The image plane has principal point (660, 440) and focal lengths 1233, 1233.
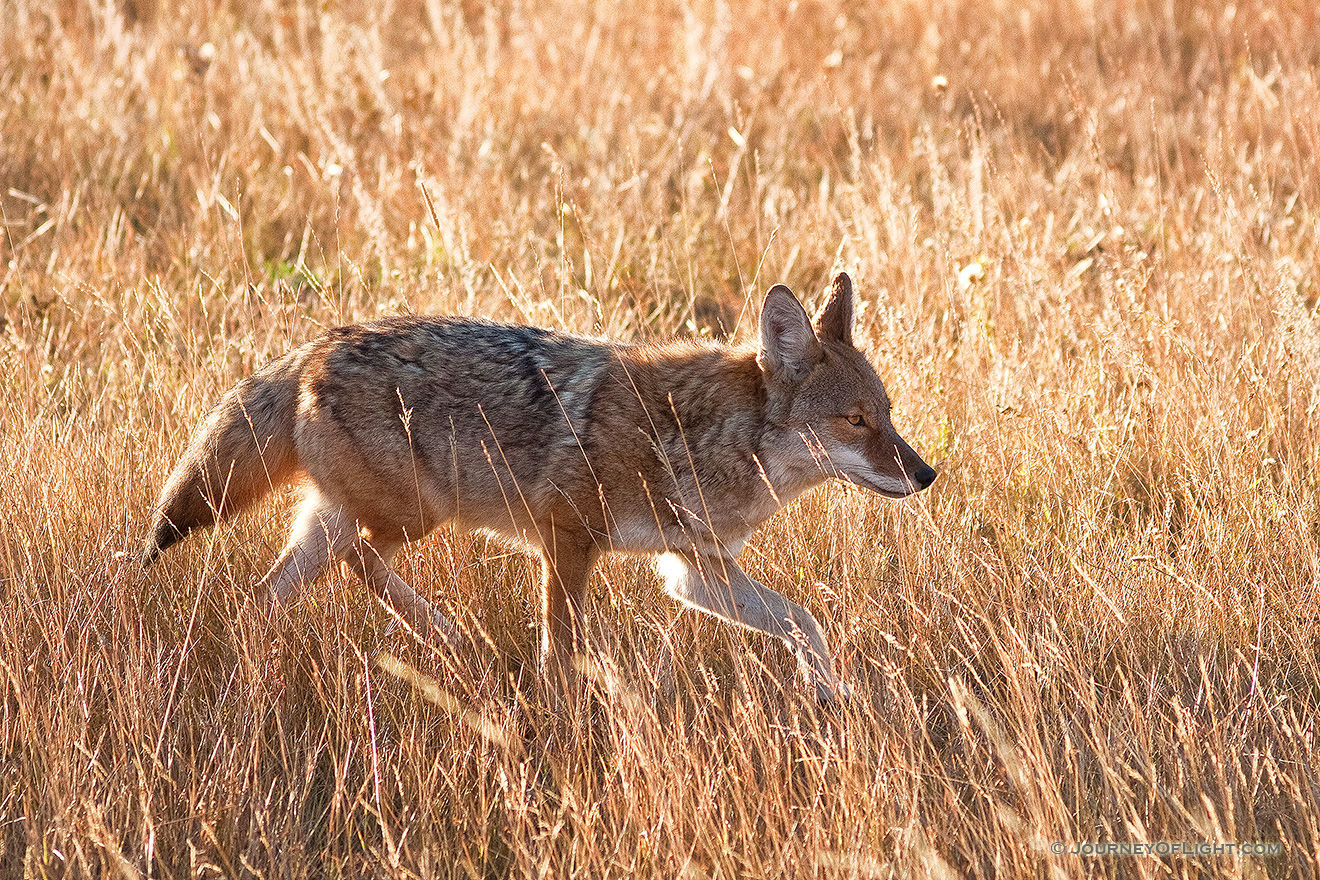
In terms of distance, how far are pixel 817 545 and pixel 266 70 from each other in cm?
562

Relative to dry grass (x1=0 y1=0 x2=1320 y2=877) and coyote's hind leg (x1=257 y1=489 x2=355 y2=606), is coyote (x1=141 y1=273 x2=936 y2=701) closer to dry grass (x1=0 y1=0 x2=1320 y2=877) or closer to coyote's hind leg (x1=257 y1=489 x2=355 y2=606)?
coyote's hind leg (x1=257 y1=489 x2=355 y2=606)

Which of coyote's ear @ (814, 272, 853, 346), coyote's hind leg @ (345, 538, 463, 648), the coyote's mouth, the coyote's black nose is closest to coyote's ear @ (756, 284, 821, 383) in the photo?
coyote's ear @ (814, 272, 853, 346)

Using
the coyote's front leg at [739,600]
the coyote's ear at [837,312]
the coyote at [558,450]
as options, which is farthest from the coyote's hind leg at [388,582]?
the coyote's ear at [837,312]

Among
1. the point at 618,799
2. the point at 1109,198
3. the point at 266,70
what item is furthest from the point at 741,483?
the point at 266,70

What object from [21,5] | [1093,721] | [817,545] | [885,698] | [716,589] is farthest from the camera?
[21,5]

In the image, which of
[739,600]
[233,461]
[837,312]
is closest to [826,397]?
[837,312]

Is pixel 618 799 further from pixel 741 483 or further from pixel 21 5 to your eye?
pixel 21 5

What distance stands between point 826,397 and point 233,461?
1.97 m

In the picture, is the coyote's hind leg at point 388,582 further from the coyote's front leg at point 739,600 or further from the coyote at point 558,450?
the coyote's front leg at point 739,600

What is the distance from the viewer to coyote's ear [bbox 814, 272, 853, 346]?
13.6 ft

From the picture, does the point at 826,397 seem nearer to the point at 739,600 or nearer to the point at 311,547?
the point at 739,600

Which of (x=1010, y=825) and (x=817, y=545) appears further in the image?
(x=817, y=545)

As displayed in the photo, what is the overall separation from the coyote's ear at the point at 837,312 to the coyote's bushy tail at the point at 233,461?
1.77 meters

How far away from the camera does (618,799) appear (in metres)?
3.12
